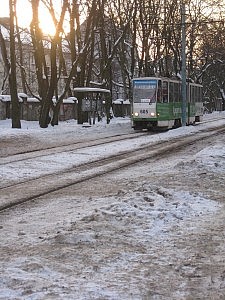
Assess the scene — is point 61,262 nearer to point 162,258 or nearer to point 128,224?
point 162,258

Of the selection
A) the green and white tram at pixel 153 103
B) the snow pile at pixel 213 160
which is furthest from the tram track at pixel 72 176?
the green and white tram at pixel 153 103

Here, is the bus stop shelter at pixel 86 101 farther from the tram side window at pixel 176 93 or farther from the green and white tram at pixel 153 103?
the tram side window at pixel 176 93

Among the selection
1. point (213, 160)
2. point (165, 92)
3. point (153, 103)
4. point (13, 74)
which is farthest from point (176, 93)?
point (213, 160)

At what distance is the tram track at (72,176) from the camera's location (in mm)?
9258

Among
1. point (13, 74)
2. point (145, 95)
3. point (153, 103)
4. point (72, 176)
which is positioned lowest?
point (72, 176)

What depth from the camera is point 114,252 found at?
564 cm

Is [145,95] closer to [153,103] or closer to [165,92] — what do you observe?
[153,103]

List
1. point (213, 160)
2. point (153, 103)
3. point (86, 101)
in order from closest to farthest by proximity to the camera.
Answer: point (213, 160), point (153, 103), point (86, 101)

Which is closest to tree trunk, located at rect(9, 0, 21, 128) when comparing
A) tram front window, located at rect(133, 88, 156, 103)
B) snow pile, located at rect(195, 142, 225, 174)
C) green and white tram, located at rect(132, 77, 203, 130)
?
green and white tram, located at rect(132, 77, 203, 130)

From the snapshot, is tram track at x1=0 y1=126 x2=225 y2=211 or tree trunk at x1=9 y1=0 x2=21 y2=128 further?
tree trunk at x1=9 y1=0 x2=21 y2=128

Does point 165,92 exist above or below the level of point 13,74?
below

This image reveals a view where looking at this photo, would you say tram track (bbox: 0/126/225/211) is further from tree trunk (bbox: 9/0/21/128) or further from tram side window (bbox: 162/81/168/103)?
tram side window (bbox: 162/81/168/103)

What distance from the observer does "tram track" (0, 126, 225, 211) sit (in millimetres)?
9258

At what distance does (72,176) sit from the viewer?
1184cm
